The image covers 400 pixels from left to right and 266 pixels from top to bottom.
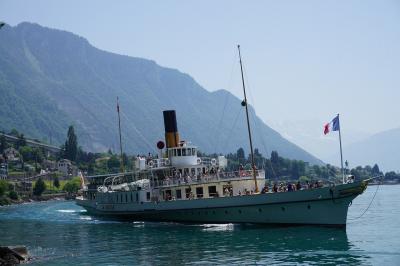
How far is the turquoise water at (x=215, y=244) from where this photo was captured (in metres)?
32.3

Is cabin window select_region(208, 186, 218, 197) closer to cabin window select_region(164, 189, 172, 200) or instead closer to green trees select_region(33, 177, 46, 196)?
cabin window select_region(164, 189, 172, 200)

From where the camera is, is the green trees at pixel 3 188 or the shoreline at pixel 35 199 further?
the green trees at pixel 3 188

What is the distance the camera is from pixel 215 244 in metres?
37.8

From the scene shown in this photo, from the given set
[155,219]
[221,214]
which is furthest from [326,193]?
[155,219]

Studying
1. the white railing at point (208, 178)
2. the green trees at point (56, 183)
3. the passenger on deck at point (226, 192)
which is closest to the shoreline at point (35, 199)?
the green trees at point (56, 183)

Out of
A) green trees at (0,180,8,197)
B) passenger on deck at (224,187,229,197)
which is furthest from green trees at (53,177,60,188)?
passenger on deck at (224,187,229,197)

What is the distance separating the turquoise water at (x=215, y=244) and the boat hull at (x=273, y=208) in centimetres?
80

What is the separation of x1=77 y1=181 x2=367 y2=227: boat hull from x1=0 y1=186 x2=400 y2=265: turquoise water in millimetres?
805

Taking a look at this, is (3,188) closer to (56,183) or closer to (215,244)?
(56,183)

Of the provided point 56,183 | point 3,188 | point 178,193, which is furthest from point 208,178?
point 56,183

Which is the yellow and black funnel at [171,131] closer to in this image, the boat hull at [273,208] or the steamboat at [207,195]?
the steamboat at [207,195]

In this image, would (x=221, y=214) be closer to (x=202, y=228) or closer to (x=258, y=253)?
(x=202, y=228)

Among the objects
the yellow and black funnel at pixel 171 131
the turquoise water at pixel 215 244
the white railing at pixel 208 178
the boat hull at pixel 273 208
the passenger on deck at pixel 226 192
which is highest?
the yellow and black funnel at pixel 171 131

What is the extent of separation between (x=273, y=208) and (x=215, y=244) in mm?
7653
